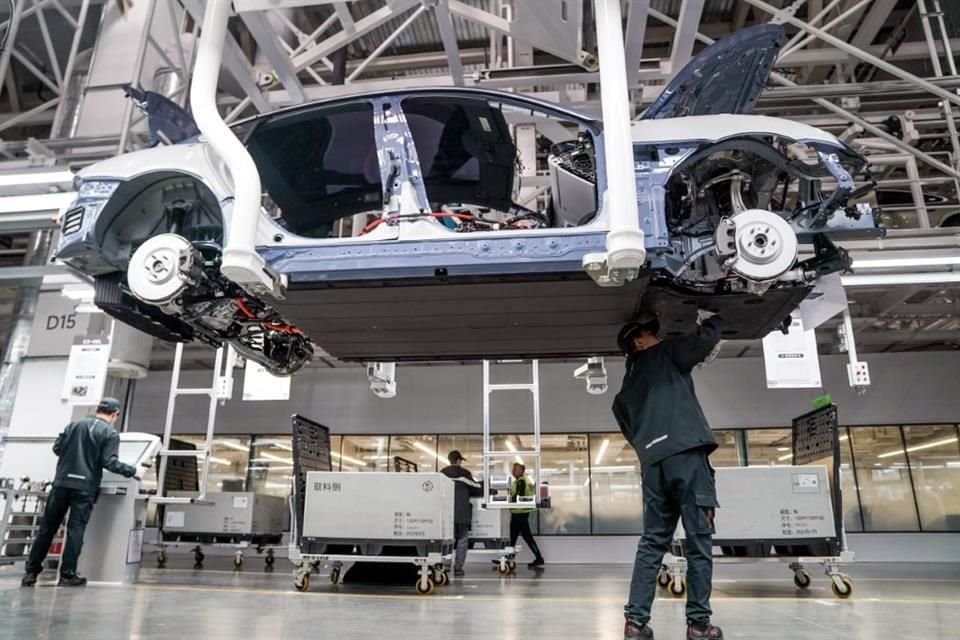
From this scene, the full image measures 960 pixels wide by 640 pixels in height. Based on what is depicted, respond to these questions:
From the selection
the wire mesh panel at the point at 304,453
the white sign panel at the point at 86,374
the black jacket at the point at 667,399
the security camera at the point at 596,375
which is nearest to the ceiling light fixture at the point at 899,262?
the security camera at the point at 596,375

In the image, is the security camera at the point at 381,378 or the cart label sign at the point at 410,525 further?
the security camera at the point at 381,378

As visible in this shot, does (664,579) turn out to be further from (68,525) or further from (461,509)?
(68,525)

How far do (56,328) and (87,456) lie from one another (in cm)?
346

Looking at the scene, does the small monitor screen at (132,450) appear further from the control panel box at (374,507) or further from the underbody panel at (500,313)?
the underbody panel at (500,313)

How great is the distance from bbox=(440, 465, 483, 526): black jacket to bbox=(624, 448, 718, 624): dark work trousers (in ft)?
14.9

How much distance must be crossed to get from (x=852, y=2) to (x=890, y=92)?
1729 millimetres

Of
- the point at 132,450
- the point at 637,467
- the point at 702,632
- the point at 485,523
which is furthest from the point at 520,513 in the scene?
the point at 702,632

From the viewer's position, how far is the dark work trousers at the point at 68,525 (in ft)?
17.6

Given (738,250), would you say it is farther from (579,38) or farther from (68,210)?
(68,210)

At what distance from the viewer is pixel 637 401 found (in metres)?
3.20

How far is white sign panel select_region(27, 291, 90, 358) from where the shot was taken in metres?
8.05

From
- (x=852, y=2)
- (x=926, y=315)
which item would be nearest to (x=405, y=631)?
(x=852, y=2)

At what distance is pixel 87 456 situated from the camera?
18.1ft

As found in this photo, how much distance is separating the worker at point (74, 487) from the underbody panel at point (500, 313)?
9.10 ft
